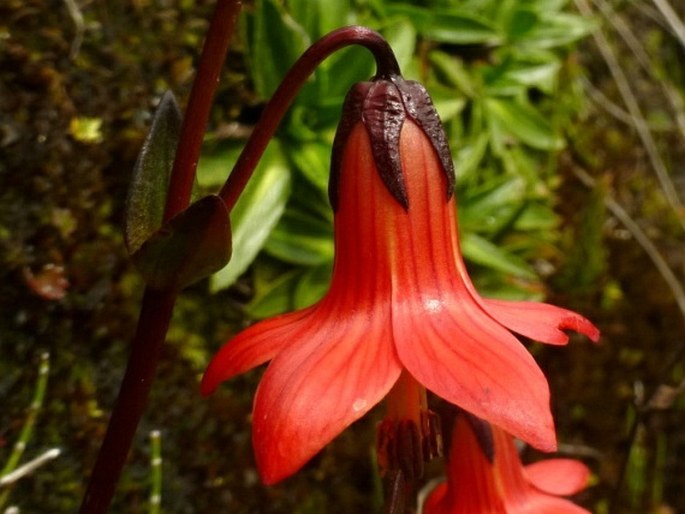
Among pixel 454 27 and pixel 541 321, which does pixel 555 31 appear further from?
pixel 541 321

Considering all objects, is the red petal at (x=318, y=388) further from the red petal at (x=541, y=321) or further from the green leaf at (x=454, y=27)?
the green leaf at (x=454, y=27)

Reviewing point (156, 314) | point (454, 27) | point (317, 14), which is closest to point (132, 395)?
point (156, 314)

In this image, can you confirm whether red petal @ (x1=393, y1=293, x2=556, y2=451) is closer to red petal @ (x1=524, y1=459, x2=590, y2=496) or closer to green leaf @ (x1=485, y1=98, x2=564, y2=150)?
red petal @ (x1=524, y1=459, x2=590, y2=496)

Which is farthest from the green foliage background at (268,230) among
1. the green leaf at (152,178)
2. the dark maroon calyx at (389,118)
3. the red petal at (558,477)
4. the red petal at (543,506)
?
the dark maroon calyx at (389,118)

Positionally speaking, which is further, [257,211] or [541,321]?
[257,211]

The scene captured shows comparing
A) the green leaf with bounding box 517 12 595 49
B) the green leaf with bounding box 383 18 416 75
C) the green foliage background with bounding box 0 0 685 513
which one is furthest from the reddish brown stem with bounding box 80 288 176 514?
the green leaf with bounding box 517 12 595 49

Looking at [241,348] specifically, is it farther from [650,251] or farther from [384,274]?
[650,251]

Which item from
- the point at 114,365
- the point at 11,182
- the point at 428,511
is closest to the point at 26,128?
the point at 11,182

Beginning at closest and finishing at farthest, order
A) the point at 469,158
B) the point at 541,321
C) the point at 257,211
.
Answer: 1. the point at 541,321
2. the point at 257,211
3. the point at 469,158
